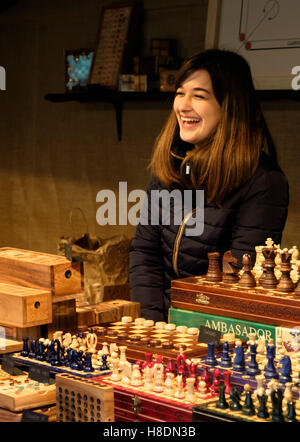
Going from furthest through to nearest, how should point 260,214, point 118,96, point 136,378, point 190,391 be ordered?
1. point 118,96
2. point 260,214
3. point 136,378
4. point 190,391

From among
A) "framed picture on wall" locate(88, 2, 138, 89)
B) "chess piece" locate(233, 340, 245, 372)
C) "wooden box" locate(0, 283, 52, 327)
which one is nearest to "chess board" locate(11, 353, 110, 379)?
"wooden box" locate(0, 283, 52, 327)

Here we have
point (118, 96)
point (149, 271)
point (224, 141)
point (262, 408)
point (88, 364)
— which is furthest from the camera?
point (118, 96)

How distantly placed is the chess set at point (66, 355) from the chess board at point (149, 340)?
55 mm

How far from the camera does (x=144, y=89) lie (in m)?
5.05

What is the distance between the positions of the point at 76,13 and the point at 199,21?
119 cm

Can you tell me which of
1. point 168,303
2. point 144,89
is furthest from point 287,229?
point 168,303

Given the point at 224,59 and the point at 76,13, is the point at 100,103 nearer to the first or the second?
the point at 76,13

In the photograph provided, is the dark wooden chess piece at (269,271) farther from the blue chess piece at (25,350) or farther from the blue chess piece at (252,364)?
the blue chess piece at (25,350)

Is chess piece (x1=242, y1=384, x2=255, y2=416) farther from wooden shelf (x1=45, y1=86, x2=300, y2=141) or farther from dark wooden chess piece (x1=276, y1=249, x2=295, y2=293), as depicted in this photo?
wooden shelf (x1=45, y1=86, x2=300, y2=141)

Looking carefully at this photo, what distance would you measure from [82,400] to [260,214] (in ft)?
4.10

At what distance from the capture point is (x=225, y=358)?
195 centimetres

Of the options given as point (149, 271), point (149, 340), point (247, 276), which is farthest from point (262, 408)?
point (149, 271)

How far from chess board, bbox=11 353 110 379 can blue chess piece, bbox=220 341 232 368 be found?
0.30 m

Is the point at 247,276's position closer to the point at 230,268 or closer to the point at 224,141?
the point at 230,268
